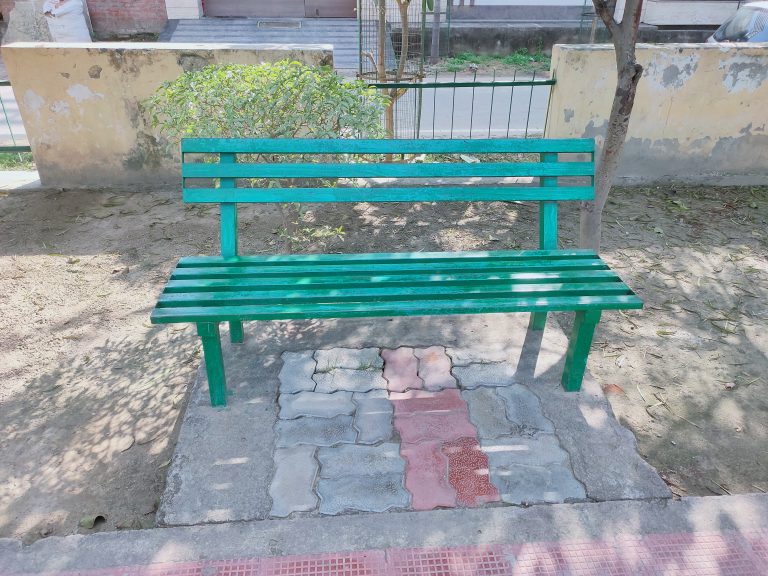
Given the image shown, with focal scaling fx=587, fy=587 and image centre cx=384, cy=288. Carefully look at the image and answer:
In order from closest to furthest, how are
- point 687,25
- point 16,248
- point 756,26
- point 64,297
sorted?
point 64,297 < point 16,248 < point 756,26 < point 687,25

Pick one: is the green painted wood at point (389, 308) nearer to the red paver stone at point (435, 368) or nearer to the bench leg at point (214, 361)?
the bench leg at point (214, 361)

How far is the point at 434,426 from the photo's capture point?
8.49 feet

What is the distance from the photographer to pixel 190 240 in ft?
14.4

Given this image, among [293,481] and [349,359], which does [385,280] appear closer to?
[349,359]

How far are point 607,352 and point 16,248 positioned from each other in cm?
407

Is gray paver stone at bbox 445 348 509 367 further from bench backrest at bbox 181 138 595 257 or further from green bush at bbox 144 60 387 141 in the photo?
green bush at bbox 144 60 387 141

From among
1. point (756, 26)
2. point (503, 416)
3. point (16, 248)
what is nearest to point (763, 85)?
point (503, 416)

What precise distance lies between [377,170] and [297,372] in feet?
3.53

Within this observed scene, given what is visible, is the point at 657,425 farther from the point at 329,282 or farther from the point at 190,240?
the point at 190,240

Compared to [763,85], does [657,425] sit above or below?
below

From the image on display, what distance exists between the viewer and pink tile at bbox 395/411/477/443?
2.54 meters

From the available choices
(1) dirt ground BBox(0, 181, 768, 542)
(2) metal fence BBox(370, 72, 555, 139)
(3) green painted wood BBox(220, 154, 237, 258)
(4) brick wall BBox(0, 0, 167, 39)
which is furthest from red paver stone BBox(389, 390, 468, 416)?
(4) brick wall BBox(0, 0, 167, 39)

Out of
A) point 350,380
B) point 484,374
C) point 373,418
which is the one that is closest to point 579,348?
point 484,374

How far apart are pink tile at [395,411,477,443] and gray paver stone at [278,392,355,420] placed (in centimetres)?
26
